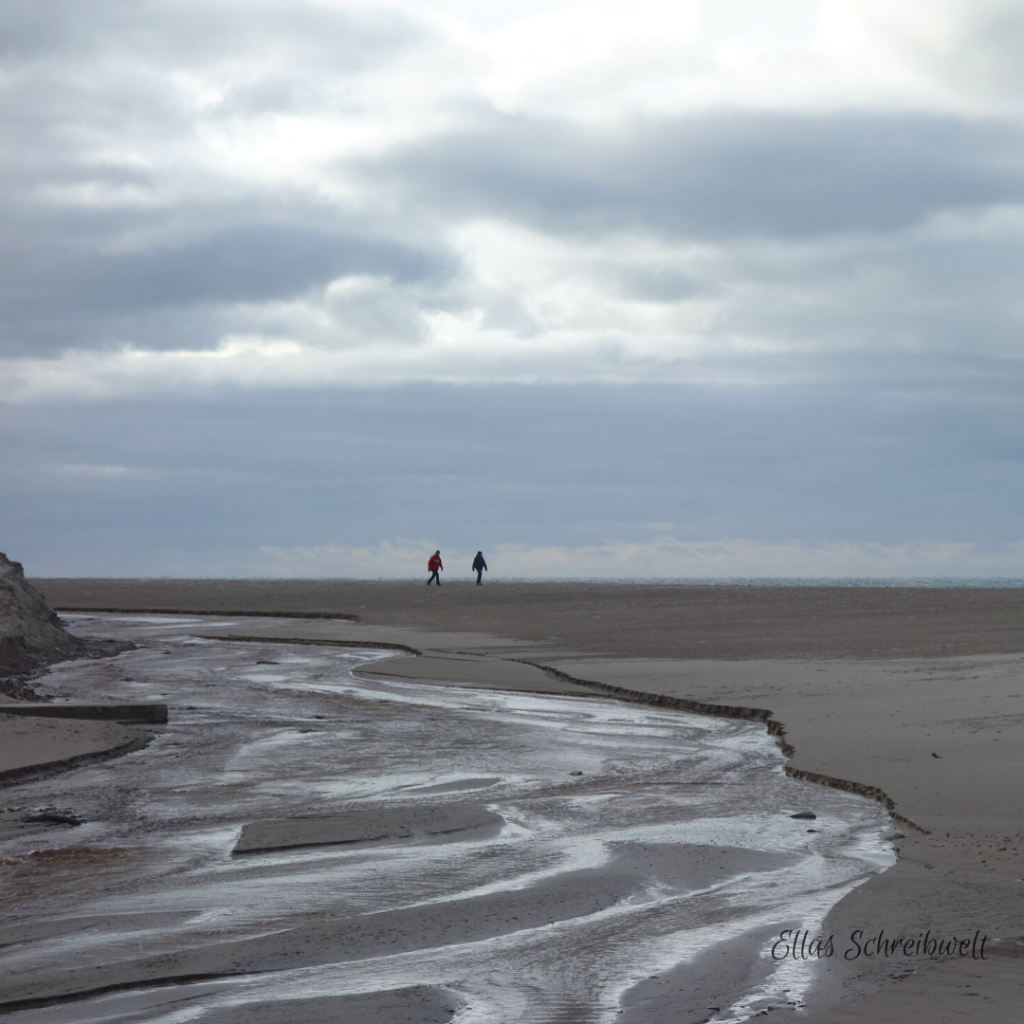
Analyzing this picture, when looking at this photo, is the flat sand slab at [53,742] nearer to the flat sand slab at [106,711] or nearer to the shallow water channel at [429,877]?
the shallow water channel at [429,877]

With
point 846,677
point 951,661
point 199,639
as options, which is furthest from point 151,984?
point 199,639

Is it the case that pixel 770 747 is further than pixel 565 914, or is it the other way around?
pixel 770 747

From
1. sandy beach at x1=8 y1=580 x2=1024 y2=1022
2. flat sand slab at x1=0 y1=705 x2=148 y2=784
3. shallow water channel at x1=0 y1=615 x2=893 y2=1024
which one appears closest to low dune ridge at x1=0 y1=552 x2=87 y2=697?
sandy beach at x1=8 y1=580 x2=1024 y2=1022

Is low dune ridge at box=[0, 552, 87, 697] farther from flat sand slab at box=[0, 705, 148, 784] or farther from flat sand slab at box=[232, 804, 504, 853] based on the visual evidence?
flat sand slab at box=[232, 804, 504, 853]

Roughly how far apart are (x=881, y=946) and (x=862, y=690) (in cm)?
993

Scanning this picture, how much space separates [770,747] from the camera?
11.5 meters

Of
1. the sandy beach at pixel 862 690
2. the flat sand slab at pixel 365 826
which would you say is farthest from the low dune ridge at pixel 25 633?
the flat sand slab at pixel 365 826

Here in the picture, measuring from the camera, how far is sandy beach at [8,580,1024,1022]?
4.72m

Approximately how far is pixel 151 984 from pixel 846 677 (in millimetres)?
12858

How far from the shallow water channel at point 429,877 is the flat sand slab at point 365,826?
0.11 ft

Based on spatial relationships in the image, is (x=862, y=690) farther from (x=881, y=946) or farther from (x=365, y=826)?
(x=881, y=946)

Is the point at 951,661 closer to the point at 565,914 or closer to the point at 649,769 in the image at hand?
the point at 649,769

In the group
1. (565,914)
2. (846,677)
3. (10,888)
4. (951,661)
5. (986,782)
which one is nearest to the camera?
(565,914)

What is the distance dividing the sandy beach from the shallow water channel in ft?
1.14
